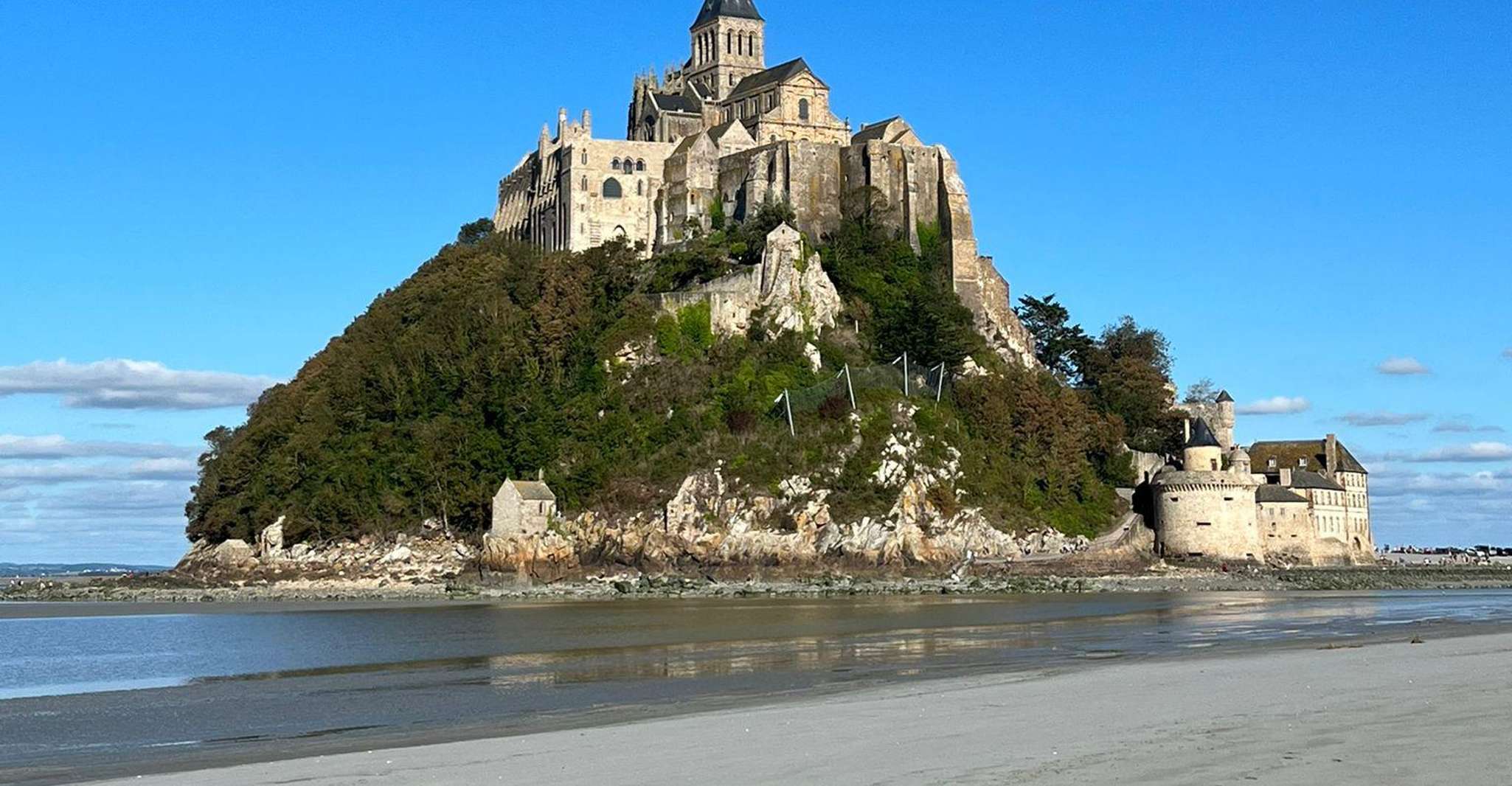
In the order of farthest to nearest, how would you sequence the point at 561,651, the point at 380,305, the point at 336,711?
the point at 380,305 < the point at 561,651 < the point at 336,711

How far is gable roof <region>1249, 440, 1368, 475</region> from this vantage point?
71.4m

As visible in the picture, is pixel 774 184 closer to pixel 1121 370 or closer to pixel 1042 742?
pixel 1121 370

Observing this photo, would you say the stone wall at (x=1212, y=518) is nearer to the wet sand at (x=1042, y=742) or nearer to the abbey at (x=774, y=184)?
the abbey at (x=774, y=184)

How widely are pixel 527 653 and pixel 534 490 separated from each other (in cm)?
2862

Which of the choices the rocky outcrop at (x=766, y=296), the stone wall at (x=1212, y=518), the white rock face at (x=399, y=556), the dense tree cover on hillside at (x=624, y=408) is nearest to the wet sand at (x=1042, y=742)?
the dense tree cover on hillside at (x=624, y=408)

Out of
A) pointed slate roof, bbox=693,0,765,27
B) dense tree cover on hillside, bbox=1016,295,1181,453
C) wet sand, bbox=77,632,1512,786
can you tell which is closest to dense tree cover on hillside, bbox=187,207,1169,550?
dense tree cover on hillside, bbox=1016,295,1181,453

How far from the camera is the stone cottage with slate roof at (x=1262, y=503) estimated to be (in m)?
65.6

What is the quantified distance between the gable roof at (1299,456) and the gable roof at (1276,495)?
7.72ft

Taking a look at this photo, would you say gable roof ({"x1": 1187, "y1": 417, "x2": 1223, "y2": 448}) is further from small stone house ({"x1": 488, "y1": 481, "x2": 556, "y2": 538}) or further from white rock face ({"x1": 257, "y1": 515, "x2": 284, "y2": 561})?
white rock face ({"x1": 257, "y1": 515, "x2": 284, "y2": 561})

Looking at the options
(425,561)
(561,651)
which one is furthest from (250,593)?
(561,651)

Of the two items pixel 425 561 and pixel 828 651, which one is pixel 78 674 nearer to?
pixel 828 651

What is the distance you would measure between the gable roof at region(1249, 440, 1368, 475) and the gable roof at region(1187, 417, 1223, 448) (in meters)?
5.14

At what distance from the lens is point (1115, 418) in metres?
71.0

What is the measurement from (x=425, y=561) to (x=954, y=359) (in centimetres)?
2265
